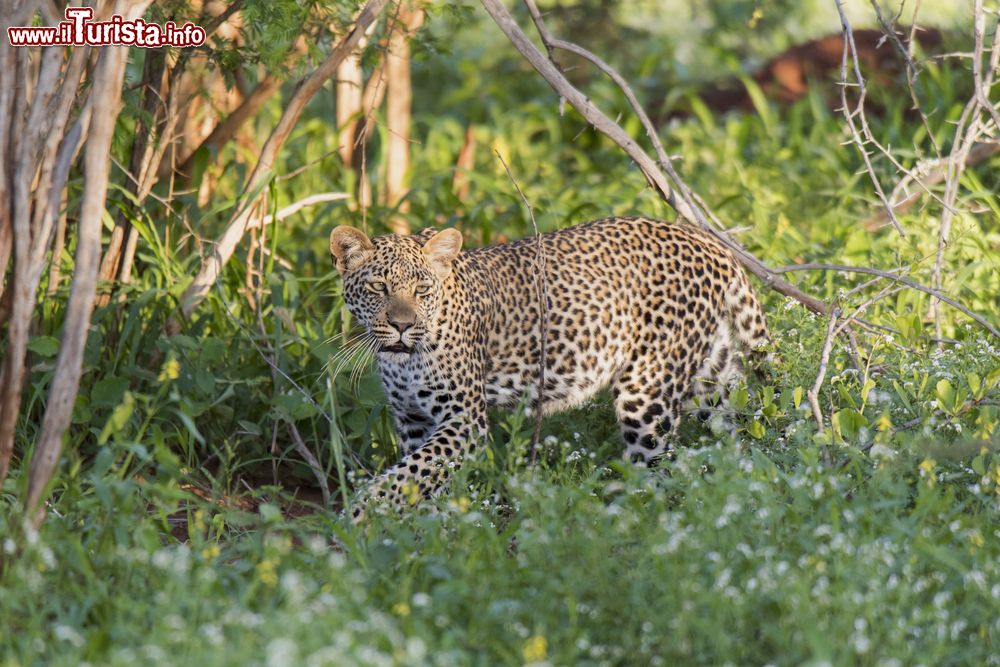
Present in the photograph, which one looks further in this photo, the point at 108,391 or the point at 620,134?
the point at 108,391

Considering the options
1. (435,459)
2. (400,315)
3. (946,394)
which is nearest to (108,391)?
(400,315)

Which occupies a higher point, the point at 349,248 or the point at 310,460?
the point at 349,248

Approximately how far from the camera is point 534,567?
184 inches

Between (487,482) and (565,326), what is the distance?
977 millimetres

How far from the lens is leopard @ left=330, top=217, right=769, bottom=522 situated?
6.42 metres

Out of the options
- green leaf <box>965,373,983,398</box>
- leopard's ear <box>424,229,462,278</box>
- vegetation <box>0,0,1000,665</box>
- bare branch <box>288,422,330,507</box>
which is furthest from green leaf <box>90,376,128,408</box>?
green leaf <box>965,373,983,398</box>

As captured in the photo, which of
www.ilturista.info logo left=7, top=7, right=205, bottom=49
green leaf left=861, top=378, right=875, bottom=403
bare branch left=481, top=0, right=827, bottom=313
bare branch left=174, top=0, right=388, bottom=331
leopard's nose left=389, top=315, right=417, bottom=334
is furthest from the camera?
bare branch left=174, top=0, right=388, bottom=331

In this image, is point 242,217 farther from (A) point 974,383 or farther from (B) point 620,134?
(A) point 974,383

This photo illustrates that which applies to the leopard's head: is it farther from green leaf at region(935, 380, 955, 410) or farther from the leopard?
green leaf at region(935, 380, 955, 410)

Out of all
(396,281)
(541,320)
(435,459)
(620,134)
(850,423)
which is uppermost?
(620,134)

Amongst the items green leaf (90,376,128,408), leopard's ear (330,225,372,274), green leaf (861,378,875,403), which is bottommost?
green leaf (90,376,128,408)

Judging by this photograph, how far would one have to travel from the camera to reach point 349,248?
21.4 feet

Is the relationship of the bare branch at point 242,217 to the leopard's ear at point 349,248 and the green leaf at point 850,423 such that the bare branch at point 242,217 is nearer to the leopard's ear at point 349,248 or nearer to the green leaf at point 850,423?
the leopard's ear at point 349,248

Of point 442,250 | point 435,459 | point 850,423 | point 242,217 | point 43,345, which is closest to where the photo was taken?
point 850,423
